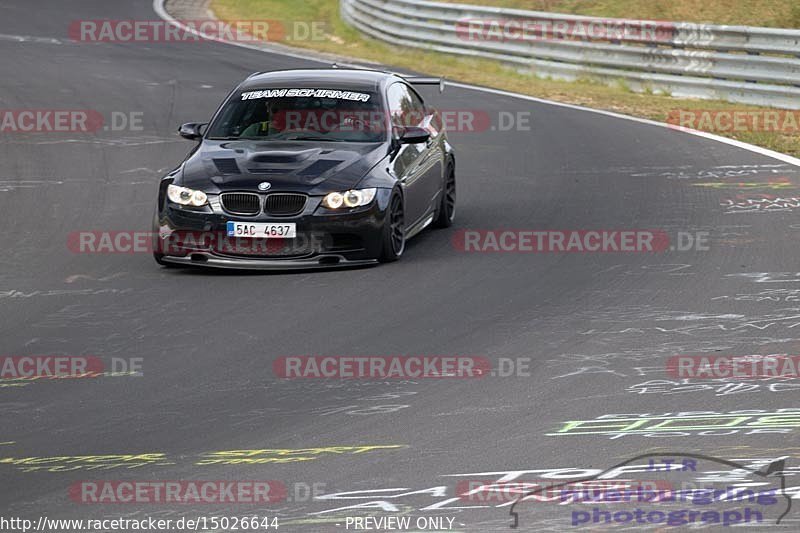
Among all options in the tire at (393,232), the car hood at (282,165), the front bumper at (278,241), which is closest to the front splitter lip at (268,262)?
the front bumper at (278,241)

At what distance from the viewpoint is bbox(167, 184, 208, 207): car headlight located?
1148 cm

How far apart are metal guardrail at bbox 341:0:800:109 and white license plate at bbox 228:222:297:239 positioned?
12.1 metres

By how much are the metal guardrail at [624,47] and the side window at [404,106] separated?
9.39 meters

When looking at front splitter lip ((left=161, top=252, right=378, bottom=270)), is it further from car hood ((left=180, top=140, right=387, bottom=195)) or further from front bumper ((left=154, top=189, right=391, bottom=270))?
car hood ((left=180, top=140, right=387, bottom=195))

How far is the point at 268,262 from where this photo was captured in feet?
37.3

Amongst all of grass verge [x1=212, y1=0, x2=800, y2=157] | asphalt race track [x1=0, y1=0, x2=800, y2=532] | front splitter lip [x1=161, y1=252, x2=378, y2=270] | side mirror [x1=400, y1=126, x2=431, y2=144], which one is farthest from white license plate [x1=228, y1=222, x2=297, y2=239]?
grass verge [x1=212, y1=0, x2=800, y2=157]

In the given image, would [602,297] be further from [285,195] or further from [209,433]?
[209,433]

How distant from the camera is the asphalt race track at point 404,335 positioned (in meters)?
6.66

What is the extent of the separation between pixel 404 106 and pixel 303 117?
3.82ft

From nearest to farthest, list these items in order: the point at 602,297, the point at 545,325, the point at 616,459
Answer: the point at 616,459 < the point at 545,325 < the point at 602,297

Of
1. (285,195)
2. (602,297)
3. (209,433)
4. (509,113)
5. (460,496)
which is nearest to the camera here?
(460,496)

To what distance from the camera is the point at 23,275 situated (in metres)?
11.5

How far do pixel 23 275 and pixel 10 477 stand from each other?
516 cm

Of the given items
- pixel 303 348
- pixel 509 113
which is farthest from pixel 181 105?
pixel 303 348
